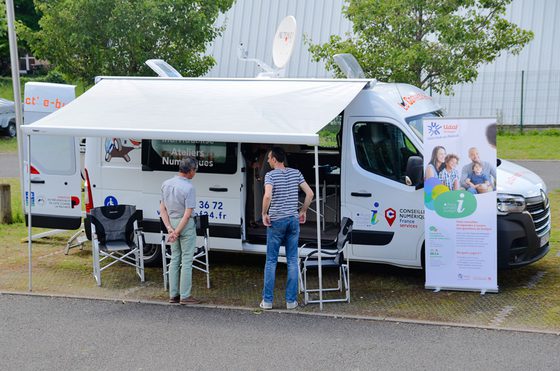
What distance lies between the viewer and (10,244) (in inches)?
467

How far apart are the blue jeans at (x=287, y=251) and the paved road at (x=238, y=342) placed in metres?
0.28

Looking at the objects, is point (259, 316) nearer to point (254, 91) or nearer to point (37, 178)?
point (254, 91)

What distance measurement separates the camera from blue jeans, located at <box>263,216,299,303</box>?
845cm

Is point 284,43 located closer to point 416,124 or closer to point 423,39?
point 416,124

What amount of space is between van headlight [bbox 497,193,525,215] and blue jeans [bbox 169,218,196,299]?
3.36 metres

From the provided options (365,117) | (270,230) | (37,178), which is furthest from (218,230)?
(37,178)

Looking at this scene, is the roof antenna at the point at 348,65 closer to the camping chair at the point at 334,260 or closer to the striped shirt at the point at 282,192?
the camping chair at the point at 334,260

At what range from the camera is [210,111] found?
891 cm

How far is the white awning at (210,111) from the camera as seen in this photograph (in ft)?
27.2

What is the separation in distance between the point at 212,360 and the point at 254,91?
3.48 m

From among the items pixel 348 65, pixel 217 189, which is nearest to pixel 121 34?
pixel 348 65

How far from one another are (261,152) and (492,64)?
51.7ft

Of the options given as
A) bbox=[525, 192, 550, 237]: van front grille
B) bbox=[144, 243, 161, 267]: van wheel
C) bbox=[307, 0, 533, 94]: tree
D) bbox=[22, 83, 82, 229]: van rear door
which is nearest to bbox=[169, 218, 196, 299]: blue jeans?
bbox=[144, 243, 161, 267]: van wheel

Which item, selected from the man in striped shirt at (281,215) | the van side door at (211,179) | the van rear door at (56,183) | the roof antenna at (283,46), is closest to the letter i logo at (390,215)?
the man in striped shirt at (281,215)
